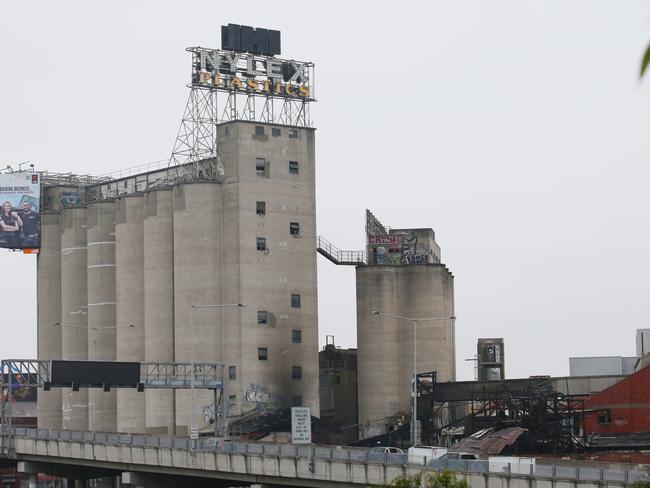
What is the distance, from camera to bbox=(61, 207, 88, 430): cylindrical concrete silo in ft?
547

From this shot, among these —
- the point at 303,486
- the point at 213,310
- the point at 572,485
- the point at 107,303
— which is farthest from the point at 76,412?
the point at 572,485

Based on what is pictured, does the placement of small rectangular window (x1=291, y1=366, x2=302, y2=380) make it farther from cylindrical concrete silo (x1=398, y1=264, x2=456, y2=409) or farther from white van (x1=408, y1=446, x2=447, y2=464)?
white van (x1=408, y1=446, x2=447, y2=464)

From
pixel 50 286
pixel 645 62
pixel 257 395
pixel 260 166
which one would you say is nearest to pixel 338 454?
pixel 257 395

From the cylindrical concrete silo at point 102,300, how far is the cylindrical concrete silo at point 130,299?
4282 mm

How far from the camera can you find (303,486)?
88000 millimetres

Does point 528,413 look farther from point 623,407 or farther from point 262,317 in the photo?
point 262,317

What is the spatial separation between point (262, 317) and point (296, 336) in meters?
4.96

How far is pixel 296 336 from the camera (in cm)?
14912

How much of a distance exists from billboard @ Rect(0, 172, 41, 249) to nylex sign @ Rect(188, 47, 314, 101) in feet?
109

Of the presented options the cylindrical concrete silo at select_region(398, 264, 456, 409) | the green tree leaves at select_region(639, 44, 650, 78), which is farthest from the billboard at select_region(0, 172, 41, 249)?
the green tree leaves at select_region(639, 44, 650, 78)

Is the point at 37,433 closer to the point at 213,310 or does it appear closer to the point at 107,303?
the point at 213,310

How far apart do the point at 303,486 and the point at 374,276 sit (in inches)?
2820

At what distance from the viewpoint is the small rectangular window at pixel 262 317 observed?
14625 cm

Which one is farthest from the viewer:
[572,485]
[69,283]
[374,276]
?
[69,283]
